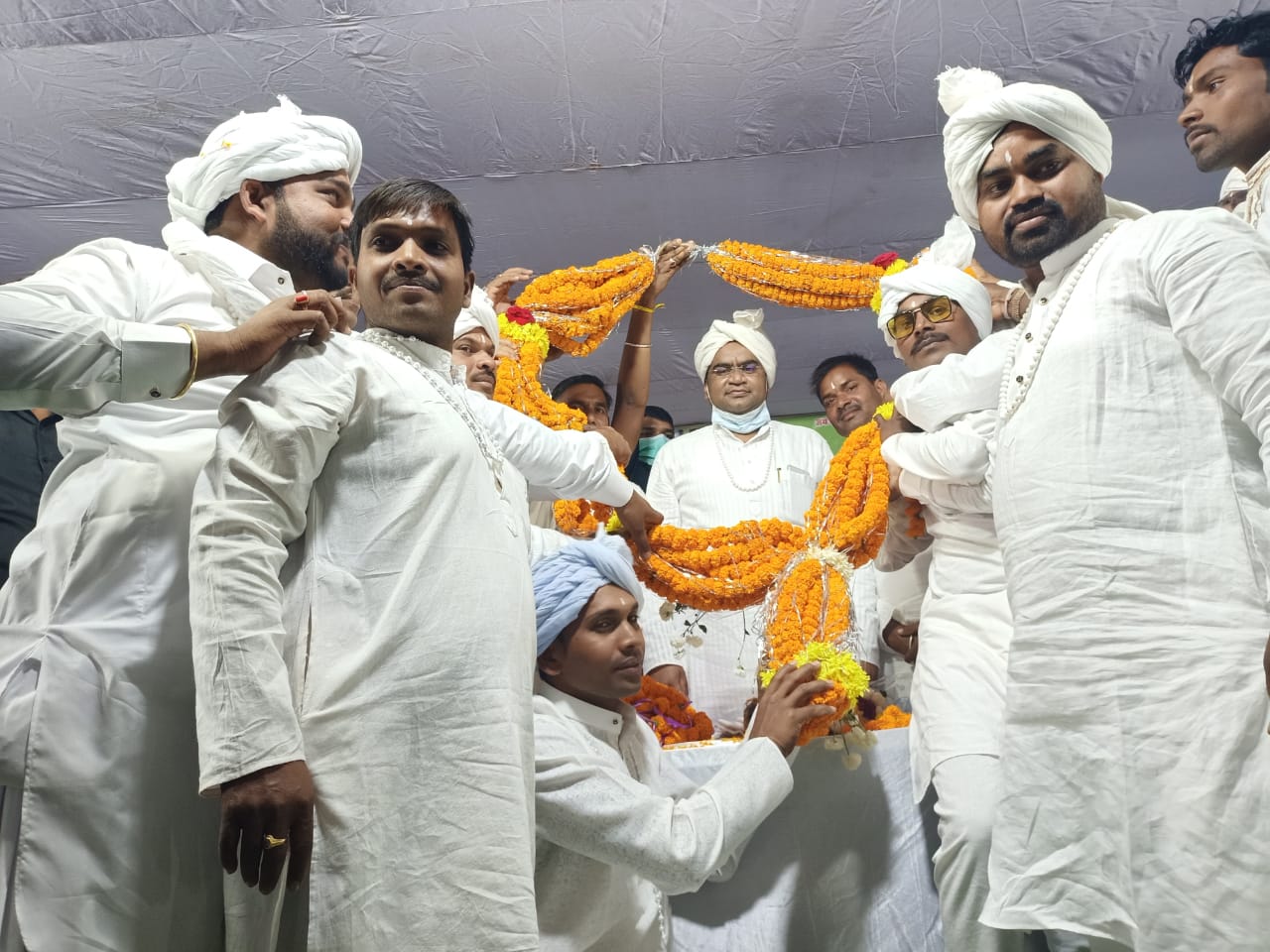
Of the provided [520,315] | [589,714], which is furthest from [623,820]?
[520,315]

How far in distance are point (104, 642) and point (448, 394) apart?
30.9 inches

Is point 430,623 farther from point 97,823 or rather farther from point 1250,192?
point 1250,192

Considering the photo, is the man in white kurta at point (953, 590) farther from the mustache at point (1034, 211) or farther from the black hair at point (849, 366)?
the black hair at point (849, 366)

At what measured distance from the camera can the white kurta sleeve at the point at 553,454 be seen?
10.8ft

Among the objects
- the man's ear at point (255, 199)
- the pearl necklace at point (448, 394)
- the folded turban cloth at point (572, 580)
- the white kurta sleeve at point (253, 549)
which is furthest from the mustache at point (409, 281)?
the folded turban cloth at point (572, 580)

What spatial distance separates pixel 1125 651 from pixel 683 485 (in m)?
2.60

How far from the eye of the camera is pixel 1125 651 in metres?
2.11

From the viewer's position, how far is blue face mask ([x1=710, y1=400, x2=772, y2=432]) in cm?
473

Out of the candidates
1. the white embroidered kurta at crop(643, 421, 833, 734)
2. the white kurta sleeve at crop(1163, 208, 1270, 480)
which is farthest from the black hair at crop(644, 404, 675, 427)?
the white kurta sleeve at crop(1163, 208, 1270, 480)

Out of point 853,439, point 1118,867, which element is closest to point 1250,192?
point 853,439

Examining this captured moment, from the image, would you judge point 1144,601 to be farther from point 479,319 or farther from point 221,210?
point 479,319

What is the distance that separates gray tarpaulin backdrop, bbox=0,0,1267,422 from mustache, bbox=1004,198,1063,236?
6.89ft

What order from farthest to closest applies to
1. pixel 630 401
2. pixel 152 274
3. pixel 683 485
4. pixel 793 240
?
pixel 793 240, pixel 683 485, pixel 630 401, pixel 152 274

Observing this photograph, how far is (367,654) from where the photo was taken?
184 centimetres
